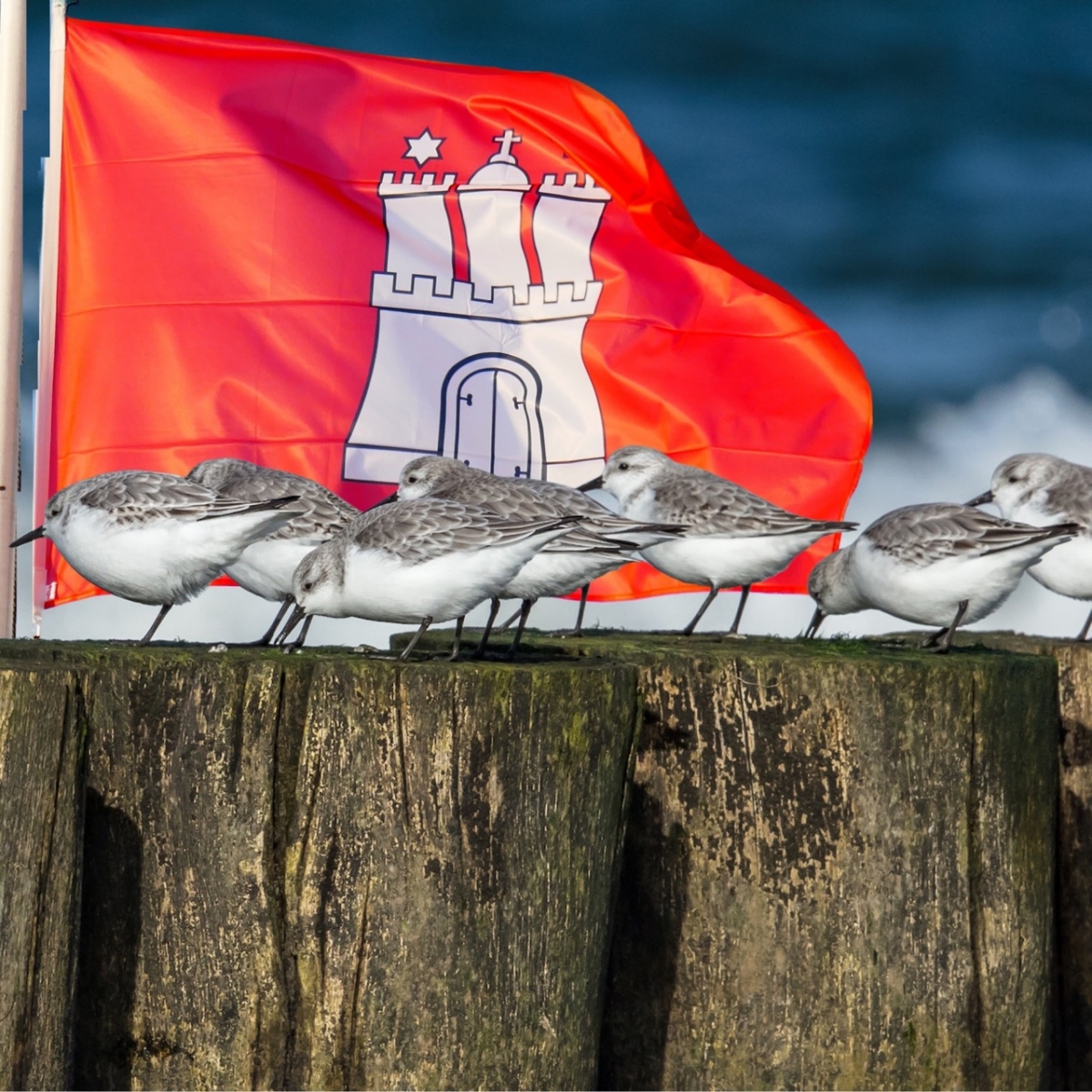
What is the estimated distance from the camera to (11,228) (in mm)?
8625

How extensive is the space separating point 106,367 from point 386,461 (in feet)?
5.89

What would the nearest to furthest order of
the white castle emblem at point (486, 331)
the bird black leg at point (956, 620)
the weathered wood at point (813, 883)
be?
the weathered wood at point (813, 883), the bird black leg at point (956, 620), the white castle emblem at point (486, 331)

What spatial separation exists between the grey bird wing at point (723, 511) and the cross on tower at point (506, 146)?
3222 mm

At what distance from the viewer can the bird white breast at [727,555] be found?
786 cm

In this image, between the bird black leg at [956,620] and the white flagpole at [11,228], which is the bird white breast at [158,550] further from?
the bird black leg at [956,620]

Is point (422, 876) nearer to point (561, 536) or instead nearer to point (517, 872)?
point (517, 872)

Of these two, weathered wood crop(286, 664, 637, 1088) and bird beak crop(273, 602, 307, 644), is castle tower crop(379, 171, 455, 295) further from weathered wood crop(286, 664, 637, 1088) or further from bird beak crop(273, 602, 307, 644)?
weathered wood crop(286, 664, 637, 1088)

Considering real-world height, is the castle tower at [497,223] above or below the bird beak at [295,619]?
above

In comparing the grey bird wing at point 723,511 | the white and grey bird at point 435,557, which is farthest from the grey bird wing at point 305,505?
the grey bird wing at point 723,511

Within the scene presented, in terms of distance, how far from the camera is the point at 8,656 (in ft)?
15.6

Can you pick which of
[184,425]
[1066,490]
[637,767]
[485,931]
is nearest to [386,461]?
[184,425]

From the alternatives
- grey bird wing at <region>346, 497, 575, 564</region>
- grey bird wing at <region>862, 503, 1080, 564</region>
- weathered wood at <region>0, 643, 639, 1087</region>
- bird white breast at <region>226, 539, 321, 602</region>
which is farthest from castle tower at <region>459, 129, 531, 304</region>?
weathered wood at <region>0, 643, 639, 1087</region>

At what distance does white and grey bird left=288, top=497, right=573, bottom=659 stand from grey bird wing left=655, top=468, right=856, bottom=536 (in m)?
2.14

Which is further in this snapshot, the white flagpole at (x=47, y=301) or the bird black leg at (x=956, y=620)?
the white flagpole at (x=47, y=301)
